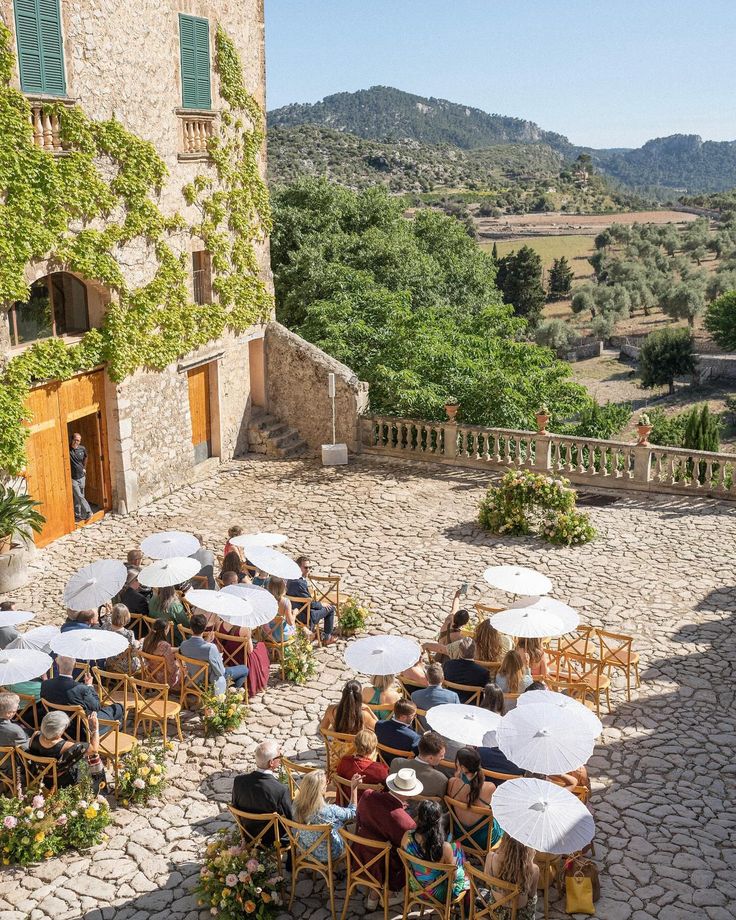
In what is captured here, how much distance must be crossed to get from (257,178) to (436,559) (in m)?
10.6

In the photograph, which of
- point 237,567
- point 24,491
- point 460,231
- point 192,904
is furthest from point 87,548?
point 460,231

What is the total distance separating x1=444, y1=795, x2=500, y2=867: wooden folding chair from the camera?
7.92 meters

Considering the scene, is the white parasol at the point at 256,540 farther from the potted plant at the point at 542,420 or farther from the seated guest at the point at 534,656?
the potted plant at the point at 542,420

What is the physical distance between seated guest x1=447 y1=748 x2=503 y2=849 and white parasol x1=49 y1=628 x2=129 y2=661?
12.2ft

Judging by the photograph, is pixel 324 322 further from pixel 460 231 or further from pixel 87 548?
pixel 460 231

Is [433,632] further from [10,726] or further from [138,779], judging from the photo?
[10,726]

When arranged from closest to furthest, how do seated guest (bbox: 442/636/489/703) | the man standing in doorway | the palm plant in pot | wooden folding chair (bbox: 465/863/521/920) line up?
wooden folding chair (bbox: 465/863/521/920), seated guest (bbox: 442/636/489/703), the palm plant in pot, the man standing in doorway

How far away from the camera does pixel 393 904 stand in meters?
7.93

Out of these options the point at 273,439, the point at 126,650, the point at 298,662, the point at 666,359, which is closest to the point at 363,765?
the point at 298,662

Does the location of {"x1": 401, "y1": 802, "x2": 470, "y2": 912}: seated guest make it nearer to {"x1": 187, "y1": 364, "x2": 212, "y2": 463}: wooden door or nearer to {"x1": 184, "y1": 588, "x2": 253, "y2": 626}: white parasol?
{"x1": 184, "y1": 588, "x2": 253, "y2": 626}: white parasol

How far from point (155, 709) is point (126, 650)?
3.09 ft

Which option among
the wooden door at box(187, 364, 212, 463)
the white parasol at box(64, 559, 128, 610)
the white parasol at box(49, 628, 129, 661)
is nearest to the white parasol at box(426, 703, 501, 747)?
the white parasol at box(49, 628, 129, 661)

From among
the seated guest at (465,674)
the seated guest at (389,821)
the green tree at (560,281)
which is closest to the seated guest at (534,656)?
the seated guest at (465,674)

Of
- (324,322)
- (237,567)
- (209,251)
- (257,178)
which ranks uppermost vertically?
(257,178)
